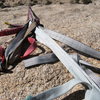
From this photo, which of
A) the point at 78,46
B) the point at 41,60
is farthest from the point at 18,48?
the point at 78,46

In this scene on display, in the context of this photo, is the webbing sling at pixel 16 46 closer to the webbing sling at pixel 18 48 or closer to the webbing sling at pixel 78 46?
the webbing sling at pixel 18 48

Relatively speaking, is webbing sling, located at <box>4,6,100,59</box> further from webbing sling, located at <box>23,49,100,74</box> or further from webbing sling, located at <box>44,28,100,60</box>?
webbing sling, located at <box>23,49,100,74</box>

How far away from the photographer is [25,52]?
2.28 meters

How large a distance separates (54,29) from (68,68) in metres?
0.89

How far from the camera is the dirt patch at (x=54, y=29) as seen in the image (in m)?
1.95

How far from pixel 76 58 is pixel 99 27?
2.85 feet

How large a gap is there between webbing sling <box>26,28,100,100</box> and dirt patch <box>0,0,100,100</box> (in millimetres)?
111

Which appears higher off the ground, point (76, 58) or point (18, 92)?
Answer: point (76, 58)

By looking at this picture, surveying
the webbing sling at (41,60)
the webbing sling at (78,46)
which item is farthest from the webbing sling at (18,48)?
the webbing sling at (78,46)

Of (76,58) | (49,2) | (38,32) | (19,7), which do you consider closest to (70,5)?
(49,2)

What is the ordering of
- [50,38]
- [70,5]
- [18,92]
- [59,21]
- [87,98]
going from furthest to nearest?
1. [70,5]
2. [59,21]
3. [50,38]
4. [18,92]
5. [87,98]

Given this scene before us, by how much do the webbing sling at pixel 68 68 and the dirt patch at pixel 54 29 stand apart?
0.11 metres

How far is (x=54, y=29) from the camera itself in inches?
110

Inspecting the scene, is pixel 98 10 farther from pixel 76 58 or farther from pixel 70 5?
pixel 76 58
